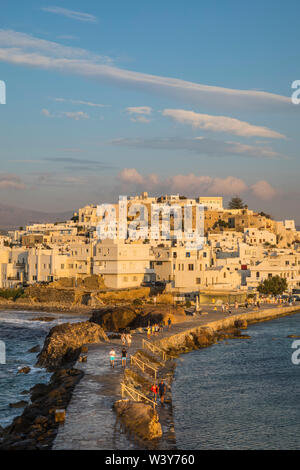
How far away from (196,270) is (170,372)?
34.5 m

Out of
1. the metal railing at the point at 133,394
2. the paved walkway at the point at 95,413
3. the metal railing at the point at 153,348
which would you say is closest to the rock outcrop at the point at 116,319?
the metal railing at the point at 153,348

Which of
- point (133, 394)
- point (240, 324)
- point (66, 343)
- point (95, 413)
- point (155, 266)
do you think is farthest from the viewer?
point (155, 266)

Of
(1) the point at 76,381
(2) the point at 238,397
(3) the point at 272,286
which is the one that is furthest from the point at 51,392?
(3) the point at 272,286

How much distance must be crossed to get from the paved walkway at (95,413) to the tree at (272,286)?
38.0 meters

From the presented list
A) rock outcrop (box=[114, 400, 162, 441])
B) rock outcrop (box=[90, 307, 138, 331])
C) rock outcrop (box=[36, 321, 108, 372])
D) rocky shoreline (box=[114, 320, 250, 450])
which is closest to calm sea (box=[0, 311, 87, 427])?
rock outcrop (box=[36, 321, 108, 372])

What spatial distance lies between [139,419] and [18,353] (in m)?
21.8

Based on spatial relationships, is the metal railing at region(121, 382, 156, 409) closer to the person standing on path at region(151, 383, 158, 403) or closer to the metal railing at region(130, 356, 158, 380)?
the person standing on path at region(151, 383, 158, 403)

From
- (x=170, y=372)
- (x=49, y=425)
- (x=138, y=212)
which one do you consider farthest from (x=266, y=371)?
(x=138, y=212)

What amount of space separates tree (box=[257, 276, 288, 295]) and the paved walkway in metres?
38.0

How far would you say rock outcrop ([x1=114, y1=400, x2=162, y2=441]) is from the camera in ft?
56.0

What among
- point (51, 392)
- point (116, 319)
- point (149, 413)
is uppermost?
point (116, 319)

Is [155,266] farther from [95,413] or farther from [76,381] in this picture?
[95,413]

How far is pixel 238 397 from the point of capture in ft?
81.8

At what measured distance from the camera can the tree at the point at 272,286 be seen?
65.4 m
